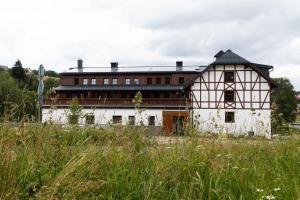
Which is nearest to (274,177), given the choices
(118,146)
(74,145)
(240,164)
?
(240,164)

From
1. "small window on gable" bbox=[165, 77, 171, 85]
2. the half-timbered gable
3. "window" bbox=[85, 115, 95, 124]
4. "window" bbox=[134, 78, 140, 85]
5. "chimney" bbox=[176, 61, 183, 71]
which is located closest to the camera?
"window" bbox=[85, 115, 95, 124]

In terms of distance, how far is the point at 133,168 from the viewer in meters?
4.06

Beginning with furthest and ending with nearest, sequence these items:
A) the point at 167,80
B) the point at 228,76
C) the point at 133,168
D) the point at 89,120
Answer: the point at 167,80
the point at 228,76
the point at 89,120
the point at 133,168

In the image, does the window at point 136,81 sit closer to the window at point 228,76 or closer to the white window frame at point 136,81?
the white window frame at point 136,81

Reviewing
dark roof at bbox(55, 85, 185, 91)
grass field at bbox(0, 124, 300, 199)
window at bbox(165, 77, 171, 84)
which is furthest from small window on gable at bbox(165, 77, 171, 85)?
grass field at bbox(0, 124, 300, 199)

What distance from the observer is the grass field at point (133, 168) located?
3.23m

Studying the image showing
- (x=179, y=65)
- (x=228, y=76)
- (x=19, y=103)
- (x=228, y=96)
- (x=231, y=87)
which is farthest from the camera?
(x=179, y=65)

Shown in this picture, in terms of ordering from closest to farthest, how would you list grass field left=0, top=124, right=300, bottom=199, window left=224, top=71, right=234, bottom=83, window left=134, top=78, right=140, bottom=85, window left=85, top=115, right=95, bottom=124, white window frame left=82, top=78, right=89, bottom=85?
1. grass field left=0, top=124, right=300, bottom=199
2. window left=85, top=115, right=95, bottom=124
3. window left=224, top=71, right=234, bottom=83
4. window left=134, top=78, right=140, bottom=85
5. white window frame left=82, top=78, right=89, bottom=85

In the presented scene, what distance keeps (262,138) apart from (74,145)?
2.77m

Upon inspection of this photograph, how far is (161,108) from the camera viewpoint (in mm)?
42125

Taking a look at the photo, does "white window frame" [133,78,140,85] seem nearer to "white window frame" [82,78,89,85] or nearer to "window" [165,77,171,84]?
"window" [165,77,171,84]

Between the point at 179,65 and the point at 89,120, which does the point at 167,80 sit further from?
the point at 89,120

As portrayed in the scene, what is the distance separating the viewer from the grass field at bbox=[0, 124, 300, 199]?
10.6 ft

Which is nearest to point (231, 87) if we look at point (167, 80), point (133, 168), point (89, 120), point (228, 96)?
point (228, 96)
